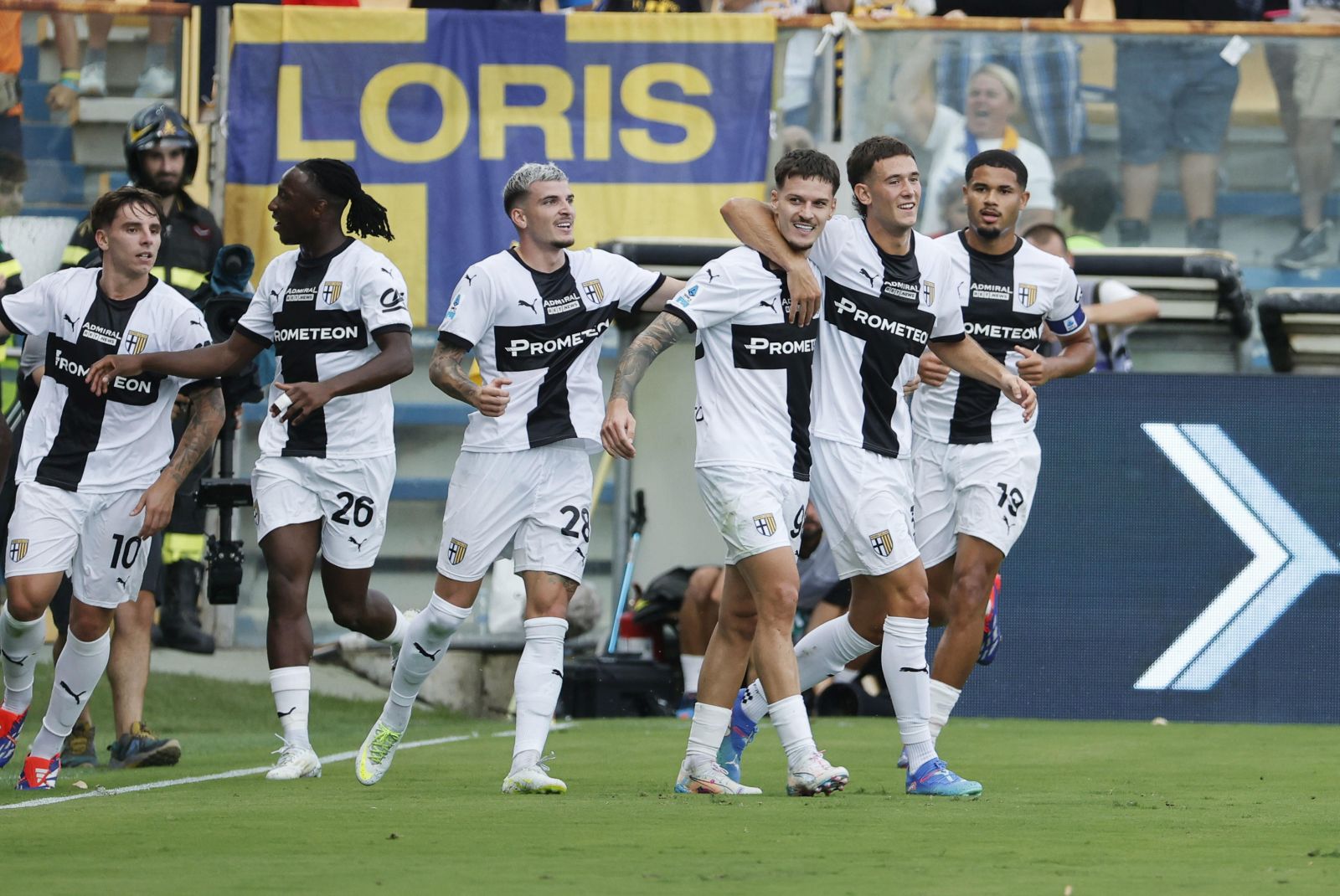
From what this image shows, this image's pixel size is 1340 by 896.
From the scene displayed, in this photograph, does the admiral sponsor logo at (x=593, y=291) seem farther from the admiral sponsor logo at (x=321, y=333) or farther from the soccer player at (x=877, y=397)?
the admiral sponsor logo at (x=321, y=333)

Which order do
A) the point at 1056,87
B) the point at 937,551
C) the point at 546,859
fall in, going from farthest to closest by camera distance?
the point at 1056,87, the point at 937,551, the point at 546,859

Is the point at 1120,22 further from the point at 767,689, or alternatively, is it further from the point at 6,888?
the point at 6,888

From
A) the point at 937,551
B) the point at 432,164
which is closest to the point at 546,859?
the point at 937,551

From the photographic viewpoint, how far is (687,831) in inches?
224

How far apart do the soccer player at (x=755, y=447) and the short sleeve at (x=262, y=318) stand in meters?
1.83

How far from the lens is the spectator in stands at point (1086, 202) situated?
1411cm

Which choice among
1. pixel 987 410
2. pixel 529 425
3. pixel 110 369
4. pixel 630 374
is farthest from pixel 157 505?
pixel 987 410

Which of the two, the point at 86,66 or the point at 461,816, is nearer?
the point at 461,816

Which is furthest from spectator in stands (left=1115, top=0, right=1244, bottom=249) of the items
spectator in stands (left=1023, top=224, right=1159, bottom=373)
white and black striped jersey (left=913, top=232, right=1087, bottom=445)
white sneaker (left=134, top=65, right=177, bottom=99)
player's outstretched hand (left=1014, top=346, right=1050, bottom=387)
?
white sneaker (left=134, top=65, right=177, bottom=99)

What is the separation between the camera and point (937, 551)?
868cm

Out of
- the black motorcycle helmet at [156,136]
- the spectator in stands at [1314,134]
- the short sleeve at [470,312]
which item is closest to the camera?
the short sleeve at [470,312]

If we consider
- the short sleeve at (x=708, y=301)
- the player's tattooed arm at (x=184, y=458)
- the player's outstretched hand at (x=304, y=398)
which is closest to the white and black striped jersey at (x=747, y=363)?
the short sleeve at (x=708, y=301)

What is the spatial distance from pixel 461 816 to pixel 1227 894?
241cm

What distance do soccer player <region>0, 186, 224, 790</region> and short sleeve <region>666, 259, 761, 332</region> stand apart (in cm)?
217
